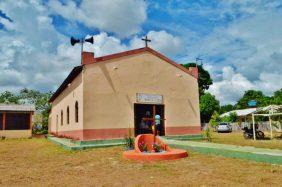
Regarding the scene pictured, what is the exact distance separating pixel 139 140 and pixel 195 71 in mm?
12196

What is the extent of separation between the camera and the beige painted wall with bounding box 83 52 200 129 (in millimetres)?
17594

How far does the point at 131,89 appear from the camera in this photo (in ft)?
62.7

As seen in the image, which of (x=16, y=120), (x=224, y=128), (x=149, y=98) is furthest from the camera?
(x=224, y=128)

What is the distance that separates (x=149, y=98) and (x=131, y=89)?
4.82ft

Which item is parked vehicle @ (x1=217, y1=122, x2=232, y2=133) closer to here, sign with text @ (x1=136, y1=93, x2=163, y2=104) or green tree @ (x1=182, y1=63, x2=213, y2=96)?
green tree @ (x1=182, y1=63, x2=213, y2=96)

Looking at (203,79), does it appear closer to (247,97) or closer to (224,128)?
(224,128)

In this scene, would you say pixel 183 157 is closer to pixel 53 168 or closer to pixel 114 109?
pixel 53 168

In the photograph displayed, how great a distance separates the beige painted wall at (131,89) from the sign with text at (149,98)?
0.25m

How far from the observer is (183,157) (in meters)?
10.9

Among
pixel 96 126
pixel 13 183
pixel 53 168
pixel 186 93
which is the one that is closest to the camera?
pixel 13 183

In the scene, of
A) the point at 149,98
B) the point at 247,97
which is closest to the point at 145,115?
the point at 149,98

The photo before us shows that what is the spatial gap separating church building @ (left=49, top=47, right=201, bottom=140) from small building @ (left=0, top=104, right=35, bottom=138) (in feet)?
32.2

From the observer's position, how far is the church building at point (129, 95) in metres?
17.5

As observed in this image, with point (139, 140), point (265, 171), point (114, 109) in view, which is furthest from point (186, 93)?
point (265, 171)
